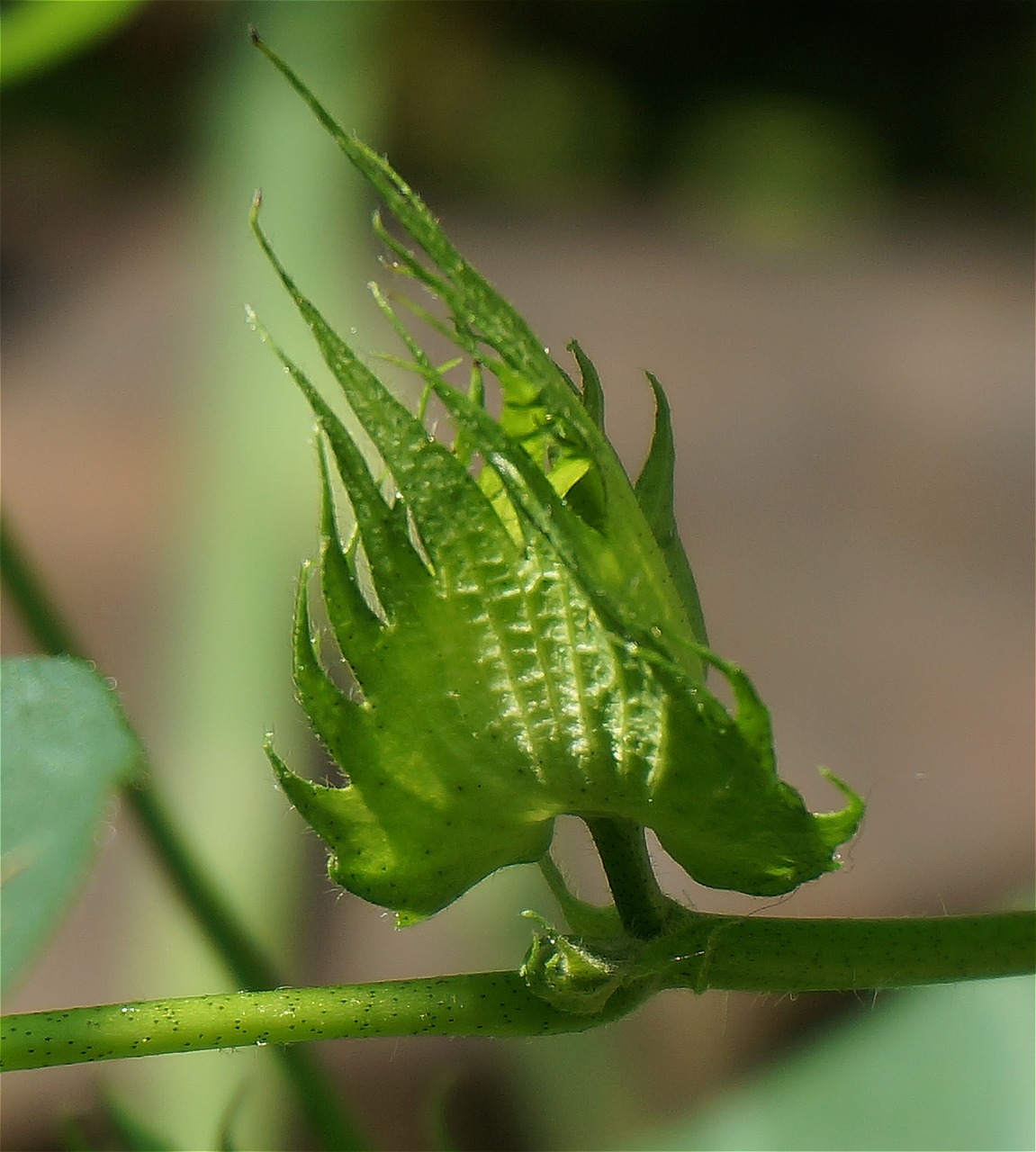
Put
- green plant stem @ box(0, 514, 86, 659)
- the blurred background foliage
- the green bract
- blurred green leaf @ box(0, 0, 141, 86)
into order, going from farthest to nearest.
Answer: the blurred background foliage → blurred green leaf @ box(0, 0, 141, 86) → green plant stem @ box(0, 514, 86, 659) → the green bract

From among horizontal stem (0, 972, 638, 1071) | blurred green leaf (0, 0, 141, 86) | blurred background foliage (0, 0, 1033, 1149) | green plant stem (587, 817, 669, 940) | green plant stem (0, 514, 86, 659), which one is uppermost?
blurred green leaf (0, 0, 141, 86)

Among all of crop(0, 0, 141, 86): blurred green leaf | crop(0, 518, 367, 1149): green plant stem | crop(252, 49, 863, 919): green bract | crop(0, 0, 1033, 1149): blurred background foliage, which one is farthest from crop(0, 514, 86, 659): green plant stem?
crop(0, 0, 141, 86): blurred green leaf

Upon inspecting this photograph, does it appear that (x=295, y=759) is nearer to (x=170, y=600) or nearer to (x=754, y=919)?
(x=170, y=600)

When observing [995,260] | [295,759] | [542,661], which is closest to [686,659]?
[542,661]

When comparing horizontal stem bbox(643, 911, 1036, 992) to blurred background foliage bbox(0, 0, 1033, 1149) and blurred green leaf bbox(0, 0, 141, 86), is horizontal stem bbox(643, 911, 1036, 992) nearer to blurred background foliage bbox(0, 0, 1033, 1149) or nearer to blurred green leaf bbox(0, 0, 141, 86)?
blurred background foliage bbox(0, 0, 1033, 1149)

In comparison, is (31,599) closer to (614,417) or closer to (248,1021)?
(248,1021)

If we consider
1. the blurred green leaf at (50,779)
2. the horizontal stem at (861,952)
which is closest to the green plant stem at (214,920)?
the blurred green leaf at (50,779)

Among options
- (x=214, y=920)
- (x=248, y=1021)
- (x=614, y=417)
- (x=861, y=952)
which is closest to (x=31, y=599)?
(x=214, y=920)
